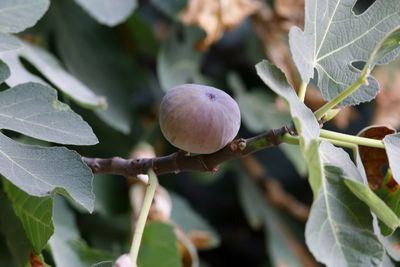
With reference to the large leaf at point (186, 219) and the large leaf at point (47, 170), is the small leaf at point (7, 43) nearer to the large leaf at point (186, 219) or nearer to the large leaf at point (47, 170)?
the large leaf at point (47, 170)

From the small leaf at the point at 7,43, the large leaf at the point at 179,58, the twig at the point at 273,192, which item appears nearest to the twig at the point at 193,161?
the small leaf at the point at 7,43

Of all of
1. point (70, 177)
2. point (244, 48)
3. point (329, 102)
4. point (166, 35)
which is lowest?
point (70, 177)

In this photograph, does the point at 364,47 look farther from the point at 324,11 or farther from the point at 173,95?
the point at 173,95

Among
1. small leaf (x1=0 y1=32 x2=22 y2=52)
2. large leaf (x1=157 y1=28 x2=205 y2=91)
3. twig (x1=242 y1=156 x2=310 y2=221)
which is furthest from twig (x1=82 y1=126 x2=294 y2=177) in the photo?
twig (x1=242 y1=156 x2=310 y2=221)

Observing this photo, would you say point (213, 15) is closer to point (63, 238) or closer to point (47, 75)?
point (47, 75)

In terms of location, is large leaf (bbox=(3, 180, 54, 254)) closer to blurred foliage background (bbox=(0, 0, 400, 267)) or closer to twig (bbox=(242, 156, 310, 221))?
blurred foliage background (bbox=(0, 0, 400, 267))

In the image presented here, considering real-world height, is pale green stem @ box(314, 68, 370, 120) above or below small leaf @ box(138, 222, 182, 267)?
above

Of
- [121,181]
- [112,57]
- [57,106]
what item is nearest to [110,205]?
[121,181]
